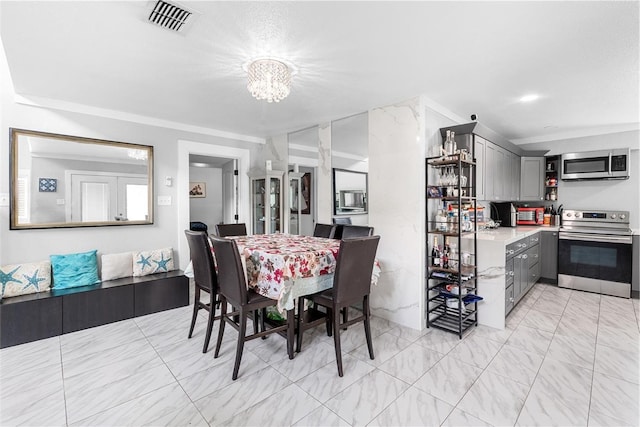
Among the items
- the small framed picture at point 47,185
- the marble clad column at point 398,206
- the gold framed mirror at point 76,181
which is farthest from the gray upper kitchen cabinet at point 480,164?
the small framed picture at point 47,185

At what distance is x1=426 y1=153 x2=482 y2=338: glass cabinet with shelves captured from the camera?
2.90m

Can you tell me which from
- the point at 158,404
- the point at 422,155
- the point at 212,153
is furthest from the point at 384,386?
the point at 212,153

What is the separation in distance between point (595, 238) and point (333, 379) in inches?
162

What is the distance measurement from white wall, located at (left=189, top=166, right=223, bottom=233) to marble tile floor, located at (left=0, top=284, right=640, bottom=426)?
4.33 m

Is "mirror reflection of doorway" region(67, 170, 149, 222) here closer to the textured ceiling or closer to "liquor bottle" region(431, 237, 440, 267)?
the textured ceiling

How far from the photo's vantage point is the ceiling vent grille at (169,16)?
5.40 ft

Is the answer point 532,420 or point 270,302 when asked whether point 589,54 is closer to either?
point 532,420

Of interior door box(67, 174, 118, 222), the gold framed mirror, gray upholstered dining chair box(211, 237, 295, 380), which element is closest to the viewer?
gray upholstered dining chair box(211, 237, 295, 380)

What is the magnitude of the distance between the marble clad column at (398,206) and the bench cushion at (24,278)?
10.8 ft

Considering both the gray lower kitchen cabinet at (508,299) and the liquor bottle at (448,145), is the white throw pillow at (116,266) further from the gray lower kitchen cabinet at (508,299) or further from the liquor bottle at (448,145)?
the gray lower kitchen cabinet at (508,299)

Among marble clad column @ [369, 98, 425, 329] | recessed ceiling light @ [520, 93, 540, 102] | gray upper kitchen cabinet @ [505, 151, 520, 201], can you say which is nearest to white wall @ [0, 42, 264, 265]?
marble clad column @ [369, 98, 425, 329]

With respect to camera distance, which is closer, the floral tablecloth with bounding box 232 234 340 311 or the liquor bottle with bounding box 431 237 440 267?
the floral tablecloth with bounding box 232 234 340 311

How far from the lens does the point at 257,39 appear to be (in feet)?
6.39

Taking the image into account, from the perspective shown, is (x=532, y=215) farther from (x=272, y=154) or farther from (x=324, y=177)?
(x=272, y=154)
